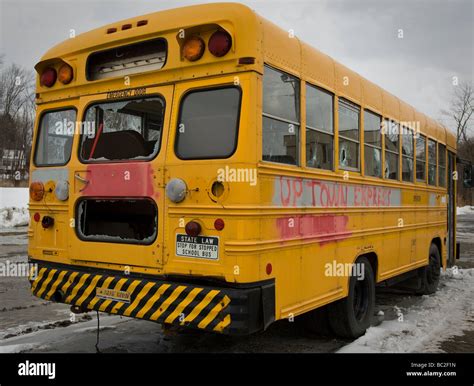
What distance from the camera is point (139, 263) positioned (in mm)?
4137

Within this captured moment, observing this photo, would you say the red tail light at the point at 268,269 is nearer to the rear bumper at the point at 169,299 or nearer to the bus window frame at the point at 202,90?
the rear bumper at the point at 169,299

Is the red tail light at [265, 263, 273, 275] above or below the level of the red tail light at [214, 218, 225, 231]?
below

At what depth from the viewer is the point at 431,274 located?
27.2 ft

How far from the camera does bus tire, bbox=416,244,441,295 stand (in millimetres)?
8071

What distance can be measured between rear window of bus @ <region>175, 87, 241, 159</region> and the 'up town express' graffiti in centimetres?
54

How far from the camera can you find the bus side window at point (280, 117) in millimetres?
3902

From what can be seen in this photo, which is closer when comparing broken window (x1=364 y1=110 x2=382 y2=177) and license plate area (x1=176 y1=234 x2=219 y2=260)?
license plate area (x1=176 y1=234 x2=219 y2=260)

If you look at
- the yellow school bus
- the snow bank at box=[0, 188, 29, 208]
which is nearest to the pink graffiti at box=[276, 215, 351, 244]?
the yellow school bus

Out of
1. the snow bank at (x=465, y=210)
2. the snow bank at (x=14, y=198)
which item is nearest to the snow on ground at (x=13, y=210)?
the snow bank at (x=14, y=198)

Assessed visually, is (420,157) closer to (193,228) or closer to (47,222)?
(193,228)

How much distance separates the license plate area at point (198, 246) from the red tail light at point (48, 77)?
2.21 meters

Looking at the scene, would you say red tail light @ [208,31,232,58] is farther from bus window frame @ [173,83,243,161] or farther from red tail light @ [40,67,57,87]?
red tail light @ [40,67,57,87]

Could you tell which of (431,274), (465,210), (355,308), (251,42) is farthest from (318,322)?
(465,210)

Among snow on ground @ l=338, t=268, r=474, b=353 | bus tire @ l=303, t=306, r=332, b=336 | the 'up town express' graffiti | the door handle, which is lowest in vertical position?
snow on ground @ l=338, t=268, r=474, b=353
